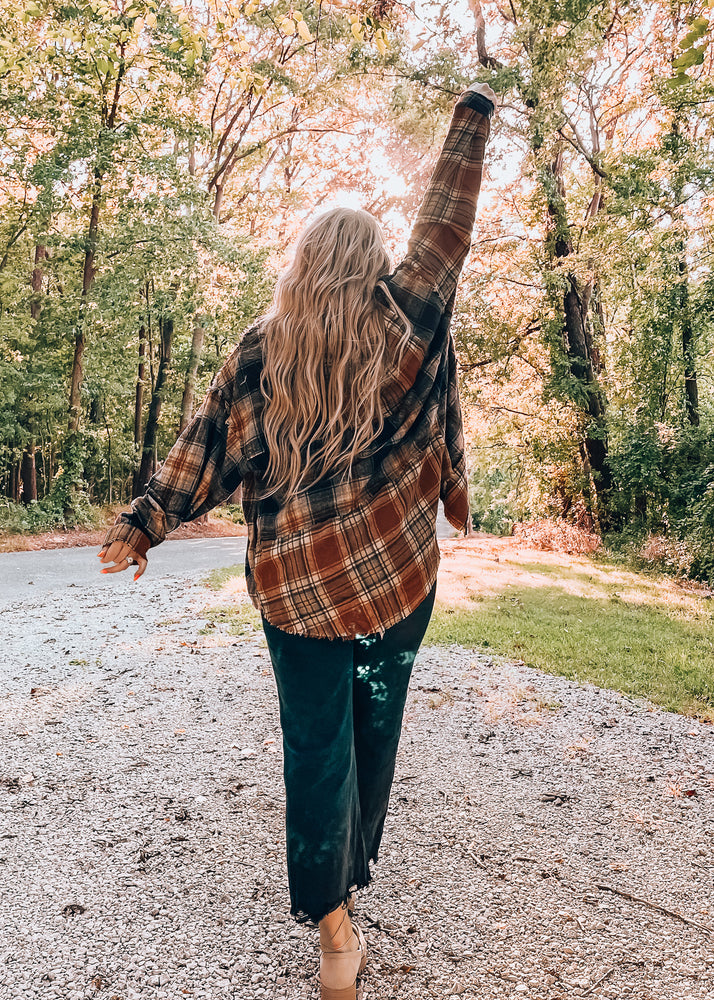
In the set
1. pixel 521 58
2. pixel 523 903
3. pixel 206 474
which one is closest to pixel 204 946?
pixel 523 903

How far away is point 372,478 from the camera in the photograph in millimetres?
1923

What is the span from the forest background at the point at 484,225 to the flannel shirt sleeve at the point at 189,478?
912 centimetres

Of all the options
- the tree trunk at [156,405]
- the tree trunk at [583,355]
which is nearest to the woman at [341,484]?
the tree trunk at [583,355]

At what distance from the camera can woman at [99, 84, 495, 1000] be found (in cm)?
189

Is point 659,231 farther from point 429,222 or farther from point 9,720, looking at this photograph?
point 9,720

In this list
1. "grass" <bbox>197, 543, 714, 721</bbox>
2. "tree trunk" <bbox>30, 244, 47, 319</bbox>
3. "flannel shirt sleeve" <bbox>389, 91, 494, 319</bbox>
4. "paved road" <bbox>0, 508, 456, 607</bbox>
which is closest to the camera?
"flannel shirt sleeve" <bbox>389, 91, 494, 319</bbox>

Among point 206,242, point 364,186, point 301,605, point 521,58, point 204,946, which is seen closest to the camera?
point 301,605

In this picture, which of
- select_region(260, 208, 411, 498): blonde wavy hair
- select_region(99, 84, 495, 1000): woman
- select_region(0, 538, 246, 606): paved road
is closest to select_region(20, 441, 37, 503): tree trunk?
select_region(0, 538, 246, 606): paved road

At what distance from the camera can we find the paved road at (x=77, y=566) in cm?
839

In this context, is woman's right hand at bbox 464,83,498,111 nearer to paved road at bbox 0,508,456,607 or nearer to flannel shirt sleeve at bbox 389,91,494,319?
flannel shirt sleeve at bbox 389,91,494,319

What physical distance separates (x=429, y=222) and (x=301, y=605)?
3.87ft

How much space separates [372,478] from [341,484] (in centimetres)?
9

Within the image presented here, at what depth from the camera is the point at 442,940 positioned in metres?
2.23

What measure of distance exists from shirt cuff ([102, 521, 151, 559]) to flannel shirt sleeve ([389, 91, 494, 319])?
1052mm
